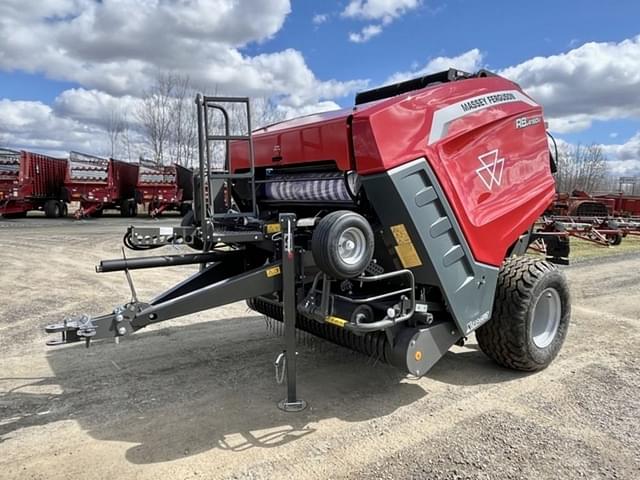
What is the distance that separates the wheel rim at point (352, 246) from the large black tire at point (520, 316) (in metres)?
1.48

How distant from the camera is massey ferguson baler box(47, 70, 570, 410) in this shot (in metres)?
3.32

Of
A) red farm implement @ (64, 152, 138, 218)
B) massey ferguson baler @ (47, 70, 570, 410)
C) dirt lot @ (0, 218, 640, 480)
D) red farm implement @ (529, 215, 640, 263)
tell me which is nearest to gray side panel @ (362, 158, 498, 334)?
massey ferguson baler @ (47, 70, 570, 410)

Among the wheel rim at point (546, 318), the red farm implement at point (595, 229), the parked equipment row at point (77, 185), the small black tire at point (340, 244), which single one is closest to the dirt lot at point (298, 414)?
the wheel rim at point (546, 318)

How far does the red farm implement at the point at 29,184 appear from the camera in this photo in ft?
62.0

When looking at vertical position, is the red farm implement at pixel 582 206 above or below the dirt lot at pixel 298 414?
above

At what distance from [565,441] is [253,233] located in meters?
2.35

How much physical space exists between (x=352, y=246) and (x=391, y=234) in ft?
1.18

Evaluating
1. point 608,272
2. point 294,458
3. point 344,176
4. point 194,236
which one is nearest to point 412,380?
point 294,458

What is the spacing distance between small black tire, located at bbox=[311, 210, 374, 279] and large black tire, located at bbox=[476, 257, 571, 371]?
145cm

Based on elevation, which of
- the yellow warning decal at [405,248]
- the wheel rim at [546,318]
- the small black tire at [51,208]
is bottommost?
the wheel rim at [546,318]

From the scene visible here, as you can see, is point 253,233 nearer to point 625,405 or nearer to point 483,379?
point 483,379

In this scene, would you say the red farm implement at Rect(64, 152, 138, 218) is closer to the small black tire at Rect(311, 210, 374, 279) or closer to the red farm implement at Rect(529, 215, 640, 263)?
the red farm implement at Rect(529, 215, 640, 263)

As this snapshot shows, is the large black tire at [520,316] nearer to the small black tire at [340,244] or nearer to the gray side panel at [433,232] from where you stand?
the gray side panel at [433,232]

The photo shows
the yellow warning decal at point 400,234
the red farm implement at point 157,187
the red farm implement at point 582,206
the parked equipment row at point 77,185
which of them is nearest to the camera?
the yellow warning decal at point 400,234
